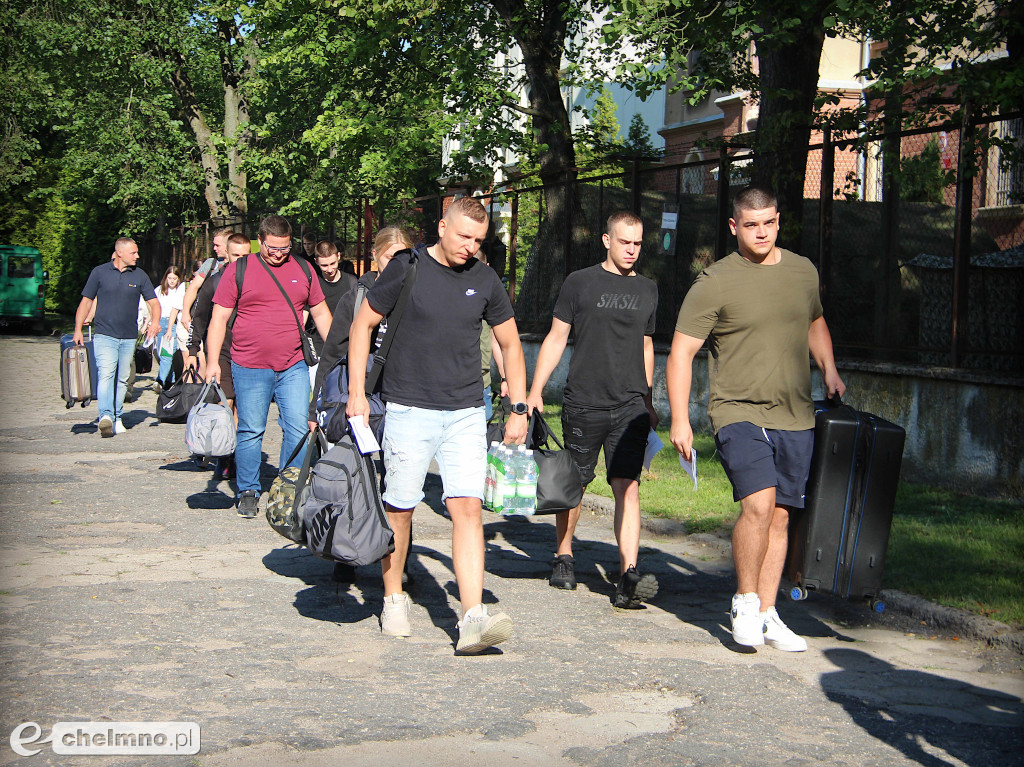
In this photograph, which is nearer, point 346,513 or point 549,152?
point 346,513

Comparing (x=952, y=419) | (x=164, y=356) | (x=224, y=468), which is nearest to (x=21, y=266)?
(x=164, y=356)

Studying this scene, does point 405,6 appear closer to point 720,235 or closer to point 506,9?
point 506,9

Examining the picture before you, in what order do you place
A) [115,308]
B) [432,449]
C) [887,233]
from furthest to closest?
[115,308] → [887,233] → [432,449]

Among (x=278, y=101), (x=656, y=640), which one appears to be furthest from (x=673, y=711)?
(x=278, y=101)

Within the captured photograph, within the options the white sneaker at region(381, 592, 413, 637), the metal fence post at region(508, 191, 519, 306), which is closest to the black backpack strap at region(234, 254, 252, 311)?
the white sneaker at region(381, 592, 413, 637)

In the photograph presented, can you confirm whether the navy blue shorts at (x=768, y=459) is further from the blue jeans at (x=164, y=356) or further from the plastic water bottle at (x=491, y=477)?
the blue jeans at (x=164, y=356)

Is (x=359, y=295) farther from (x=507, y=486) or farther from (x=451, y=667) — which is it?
(x=451, y=667)

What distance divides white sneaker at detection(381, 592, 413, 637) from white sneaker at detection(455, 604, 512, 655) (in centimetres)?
43

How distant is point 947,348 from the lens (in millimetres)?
9766

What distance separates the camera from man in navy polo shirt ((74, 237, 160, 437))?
12266mm

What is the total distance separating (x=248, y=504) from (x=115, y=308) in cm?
485

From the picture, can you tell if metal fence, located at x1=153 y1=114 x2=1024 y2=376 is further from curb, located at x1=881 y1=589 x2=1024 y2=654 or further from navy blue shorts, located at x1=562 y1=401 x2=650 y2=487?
curb, located at x1=881 y1=589 x2=1024 y2=654

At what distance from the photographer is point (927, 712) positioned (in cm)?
460

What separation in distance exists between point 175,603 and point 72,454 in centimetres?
617
